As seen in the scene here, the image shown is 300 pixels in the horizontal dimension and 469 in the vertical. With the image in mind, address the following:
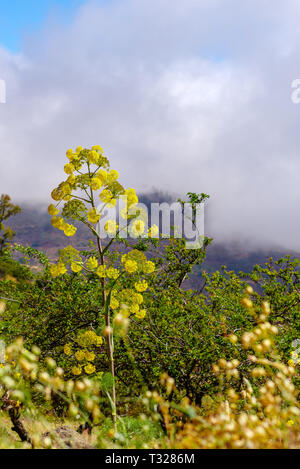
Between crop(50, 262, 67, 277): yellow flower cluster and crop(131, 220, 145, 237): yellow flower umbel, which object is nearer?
crop(50, 262, 67, 277): yellow flower cluster

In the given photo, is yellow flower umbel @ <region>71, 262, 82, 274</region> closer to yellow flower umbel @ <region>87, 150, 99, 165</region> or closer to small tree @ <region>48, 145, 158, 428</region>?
small tree @ <region>48, 145, 158, 428</region>

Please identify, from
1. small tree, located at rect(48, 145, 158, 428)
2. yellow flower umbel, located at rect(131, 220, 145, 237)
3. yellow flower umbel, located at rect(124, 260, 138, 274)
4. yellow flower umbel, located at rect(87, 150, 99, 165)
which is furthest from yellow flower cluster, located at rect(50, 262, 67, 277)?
yellow flower umbel, located at rect(87, 150, 99, 165)

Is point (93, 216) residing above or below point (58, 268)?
above

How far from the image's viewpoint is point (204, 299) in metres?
10.1

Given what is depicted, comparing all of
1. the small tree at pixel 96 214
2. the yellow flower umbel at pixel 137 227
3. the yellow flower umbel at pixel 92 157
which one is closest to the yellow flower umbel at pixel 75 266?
the small tree at pixel 96 214

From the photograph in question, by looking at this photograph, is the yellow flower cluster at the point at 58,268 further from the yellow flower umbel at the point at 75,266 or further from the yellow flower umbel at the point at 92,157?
the yellow flower umbel at the point at 92,157

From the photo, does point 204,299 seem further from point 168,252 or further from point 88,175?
point 88,175

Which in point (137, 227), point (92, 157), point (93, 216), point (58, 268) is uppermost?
point (92, 157)

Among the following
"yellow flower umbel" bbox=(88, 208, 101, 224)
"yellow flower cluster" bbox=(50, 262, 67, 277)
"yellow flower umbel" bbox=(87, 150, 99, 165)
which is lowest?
"yellow flower cluster" bbox=(50, 262, 67, 277)

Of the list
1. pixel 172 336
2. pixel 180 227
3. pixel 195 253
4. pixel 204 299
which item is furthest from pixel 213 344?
pixel 180 227

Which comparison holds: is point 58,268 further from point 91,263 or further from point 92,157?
point 92,157

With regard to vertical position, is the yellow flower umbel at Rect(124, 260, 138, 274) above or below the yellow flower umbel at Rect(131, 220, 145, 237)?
below

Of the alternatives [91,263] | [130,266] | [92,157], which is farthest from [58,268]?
[92,157]
